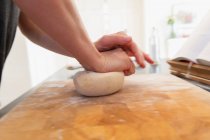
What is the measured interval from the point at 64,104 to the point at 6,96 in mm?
1122

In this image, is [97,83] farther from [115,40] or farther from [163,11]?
[163,11]

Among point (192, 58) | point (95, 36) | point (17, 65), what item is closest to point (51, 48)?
point (192, 58)

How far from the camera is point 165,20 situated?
11.6ft

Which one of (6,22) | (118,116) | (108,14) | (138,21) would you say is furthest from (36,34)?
(138,21)

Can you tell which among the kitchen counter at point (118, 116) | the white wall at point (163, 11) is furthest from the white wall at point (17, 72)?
the white wall at point (163, 11)

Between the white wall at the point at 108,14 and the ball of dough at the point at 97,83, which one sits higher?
the white wall at the point at 108,14

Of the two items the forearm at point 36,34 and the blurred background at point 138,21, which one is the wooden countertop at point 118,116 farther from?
the blurred background at point 138,21

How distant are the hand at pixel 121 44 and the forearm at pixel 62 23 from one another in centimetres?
14

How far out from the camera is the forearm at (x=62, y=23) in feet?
1.35

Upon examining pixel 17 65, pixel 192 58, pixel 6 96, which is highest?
pixel 192 58

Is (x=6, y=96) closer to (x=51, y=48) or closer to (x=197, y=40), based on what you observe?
(x=51, y=48)

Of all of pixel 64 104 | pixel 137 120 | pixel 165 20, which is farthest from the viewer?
pixel 165 20

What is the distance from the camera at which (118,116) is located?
40 cm

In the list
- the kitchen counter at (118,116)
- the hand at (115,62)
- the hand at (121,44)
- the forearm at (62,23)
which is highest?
the forearm at (62,23)
